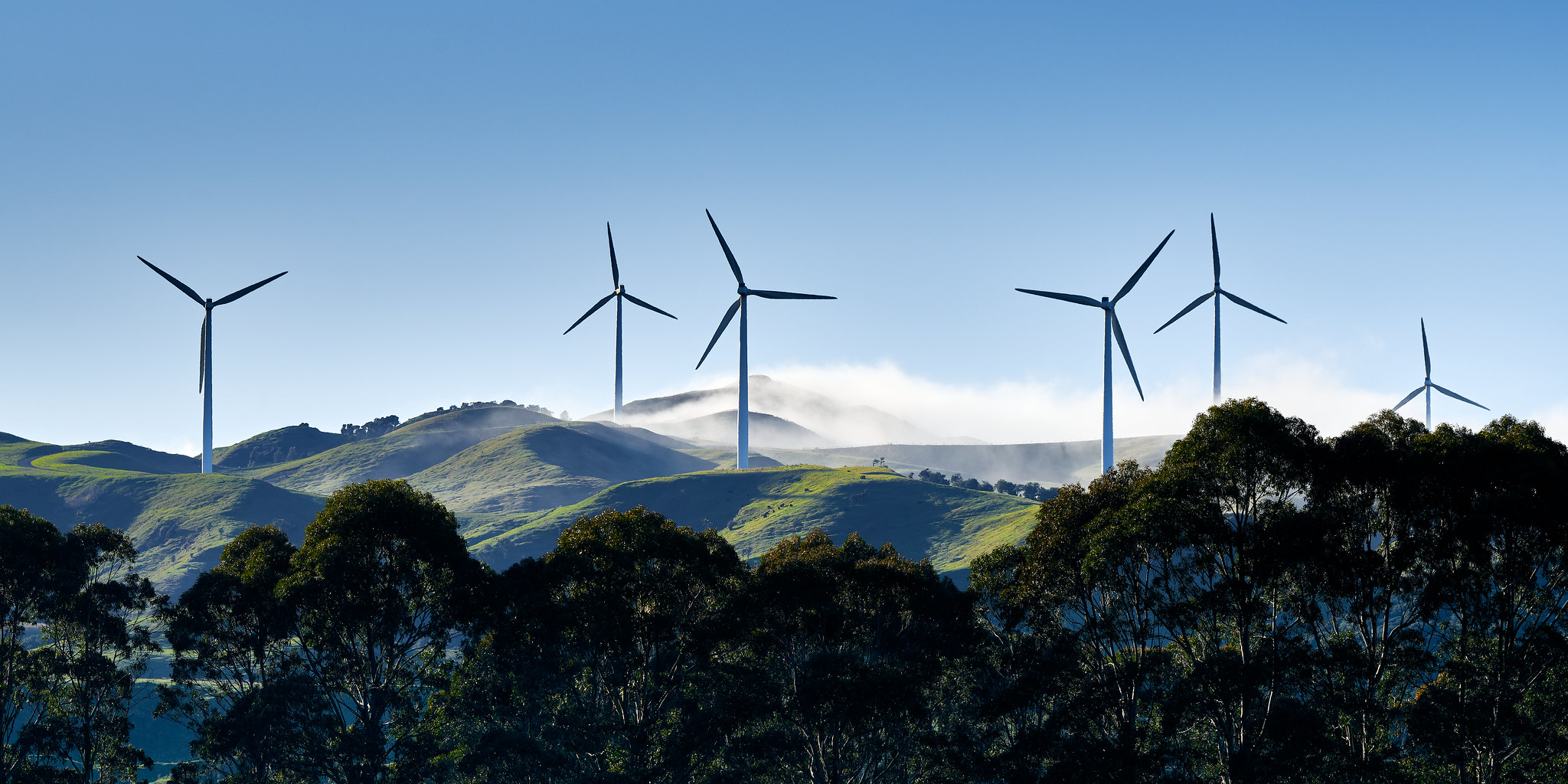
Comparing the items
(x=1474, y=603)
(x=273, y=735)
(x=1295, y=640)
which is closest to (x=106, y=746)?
(x=273, y=735)

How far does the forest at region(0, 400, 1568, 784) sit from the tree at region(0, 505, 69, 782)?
170 millimetres

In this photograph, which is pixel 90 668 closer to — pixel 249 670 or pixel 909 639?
pixel 249 670

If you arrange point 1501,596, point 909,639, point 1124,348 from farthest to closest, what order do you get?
point 1124,348 < point 909,639 < point 1501,596

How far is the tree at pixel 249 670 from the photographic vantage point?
2562 inches

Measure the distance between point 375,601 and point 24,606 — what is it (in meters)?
19.9

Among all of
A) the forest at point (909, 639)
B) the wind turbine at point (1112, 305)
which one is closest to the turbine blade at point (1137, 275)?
the wind turbine at point (1112, 305)

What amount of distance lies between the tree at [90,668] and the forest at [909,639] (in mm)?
207

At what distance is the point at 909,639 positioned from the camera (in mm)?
68188

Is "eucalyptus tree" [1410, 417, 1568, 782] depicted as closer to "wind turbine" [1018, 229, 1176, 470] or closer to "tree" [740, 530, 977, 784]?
Answer: "tree" [740, 530, 977, 784]

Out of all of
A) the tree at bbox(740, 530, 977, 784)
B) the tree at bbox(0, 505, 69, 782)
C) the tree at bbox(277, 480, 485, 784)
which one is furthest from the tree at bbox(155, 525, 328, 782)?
the tree at bbox(740, 530, 977, 784)

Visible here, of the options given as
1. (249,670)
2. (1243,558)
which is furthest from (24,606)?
(1243,558)

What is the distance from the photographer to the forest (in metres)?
53.5

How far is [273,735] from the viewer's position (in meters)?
65.0

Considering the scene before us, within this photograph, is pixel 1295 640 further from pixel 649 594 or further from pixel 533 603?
pixel 533 603
